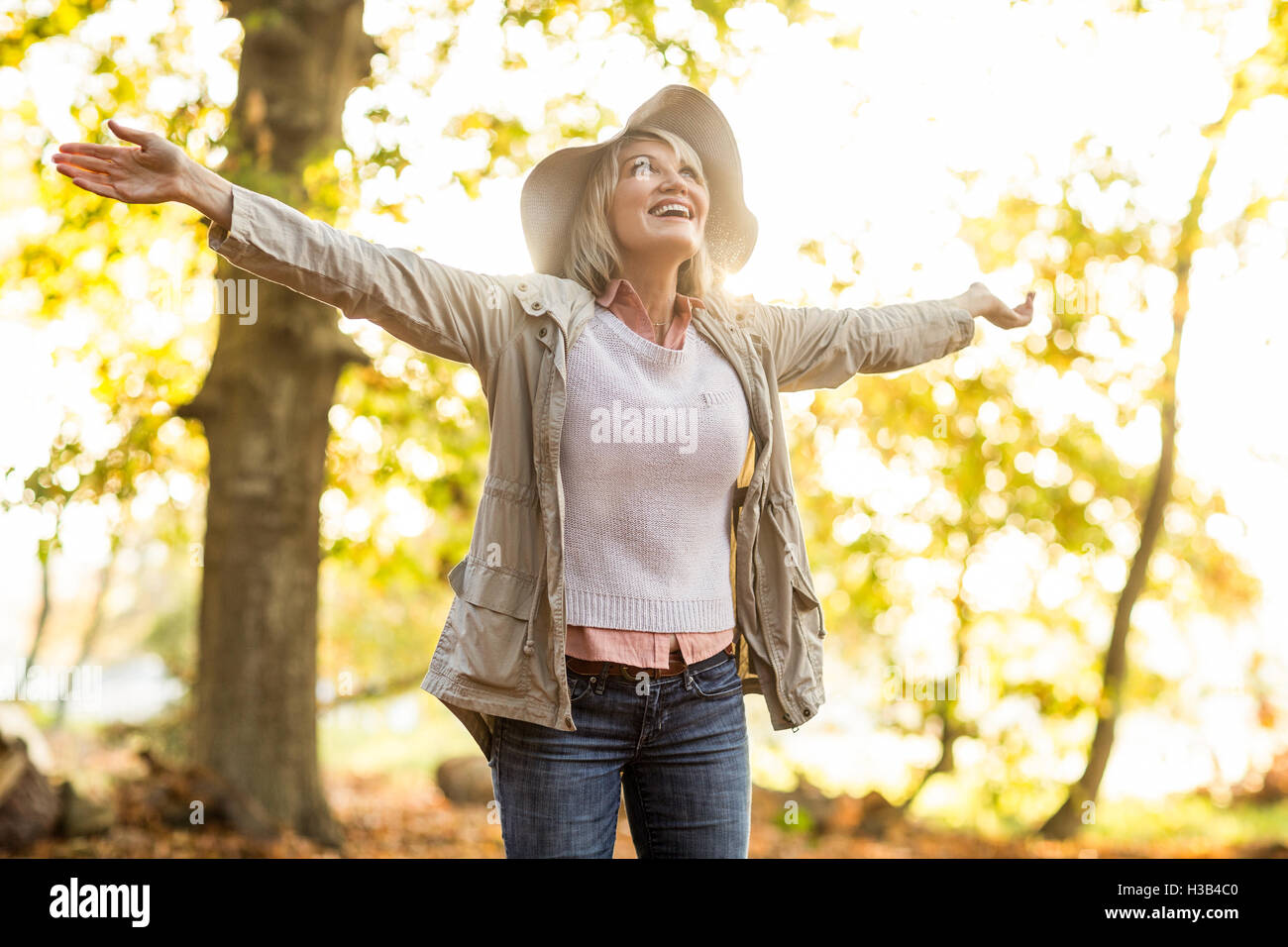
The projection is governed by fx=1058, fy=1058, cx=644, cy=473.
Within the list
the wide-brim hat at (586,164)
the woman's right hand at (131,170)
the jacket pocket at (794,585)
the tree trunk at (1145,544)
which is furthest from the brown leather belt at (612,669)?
the tree trunk at (1145,544)

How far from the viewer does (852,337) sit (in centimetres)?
241

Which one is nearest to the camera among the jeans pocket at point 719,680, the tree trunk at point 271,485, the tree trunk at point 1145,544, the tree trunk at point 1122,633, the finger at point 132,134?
the finger at point 132,134

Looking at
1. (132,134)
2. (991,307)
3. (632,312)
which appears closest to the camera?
(132,134)

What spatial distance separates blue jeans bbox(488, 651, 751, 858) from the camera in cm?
191

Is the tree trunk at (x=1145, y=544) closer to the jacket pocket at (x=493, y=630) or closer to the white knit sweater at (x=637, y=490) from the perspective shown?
the white knit sweater at (x=637, y=490)

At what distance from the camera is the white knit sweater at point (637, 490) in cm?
193

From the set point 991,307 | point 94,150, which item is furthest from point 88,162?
point 991,307

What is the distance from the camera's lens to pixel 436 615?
1394 cm

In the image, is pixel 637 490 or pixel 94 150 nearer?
pixel 94 150

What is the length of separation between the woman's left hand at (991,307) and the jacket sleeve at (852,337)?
1.9 inches

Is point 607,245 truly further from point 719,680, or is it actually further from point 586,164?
point 719,680

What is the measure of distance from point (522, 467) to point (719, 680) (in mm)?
560

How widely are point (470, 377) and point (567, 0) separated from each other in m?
2.49
